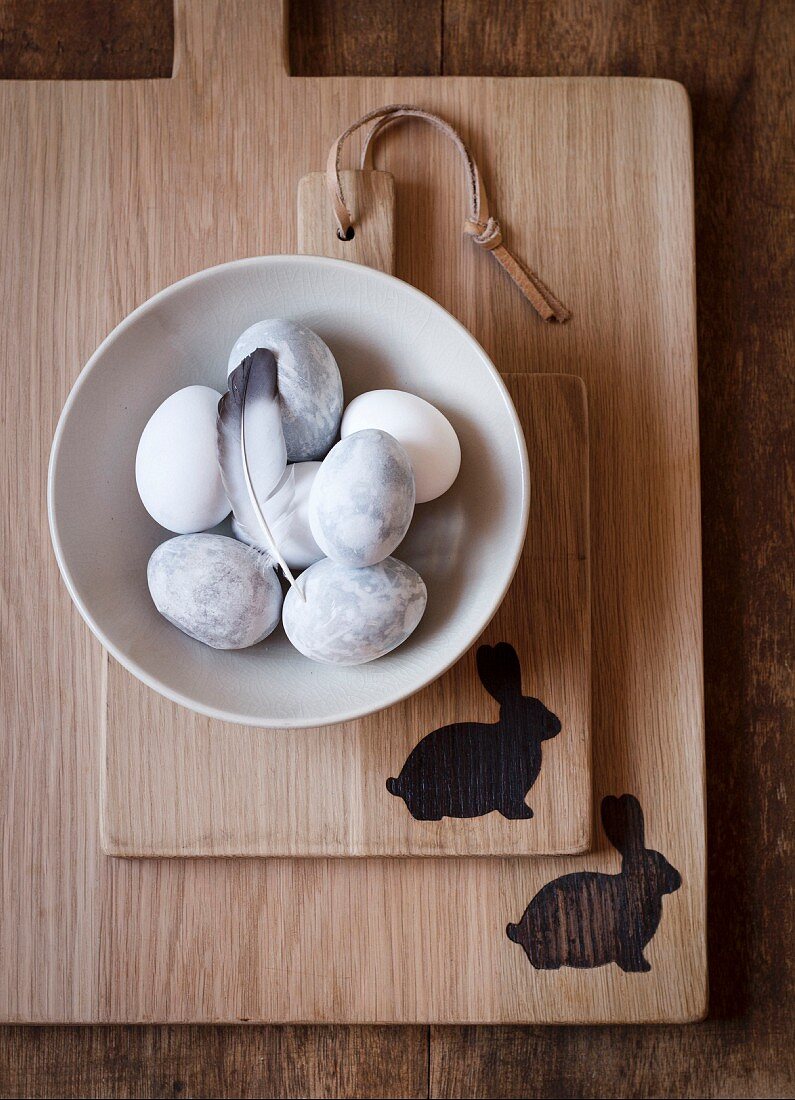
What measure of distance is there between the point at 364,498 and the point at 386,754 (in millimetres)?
226

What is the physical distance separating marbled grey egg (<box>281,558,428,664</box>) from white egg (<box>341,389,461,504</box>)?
0.19 feet

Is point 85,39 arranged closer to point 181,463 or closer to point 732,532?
point 181,463

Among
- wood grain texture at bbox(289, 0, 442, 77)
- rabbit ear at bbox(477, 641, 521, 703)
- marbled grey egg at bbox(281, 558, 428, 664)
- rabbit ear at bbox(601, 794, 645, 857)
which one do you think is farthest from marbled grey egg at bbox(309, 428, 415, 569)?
wood grain texture at bbox(289, 0, 442, 77)

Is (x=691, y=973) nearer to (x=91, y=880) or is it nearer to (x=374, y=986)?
(x=374, y=986)

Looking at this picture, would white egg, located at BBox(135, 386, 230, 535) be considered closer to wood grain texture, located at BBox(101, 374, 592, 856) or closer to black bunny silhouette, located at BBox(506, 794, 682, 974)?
wood grain texture, located at BBox(101, 374, 592, 856)

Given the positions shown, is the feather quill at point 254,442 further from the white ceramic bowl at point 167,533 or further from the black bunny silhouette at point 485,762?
the black bunny silhouette at point 485,762

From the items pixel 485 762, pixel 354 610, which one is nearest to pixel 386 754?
pixel 485 762

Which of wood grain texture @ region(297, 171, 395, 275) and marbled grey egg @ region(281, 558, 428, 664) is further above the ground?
wood grain texture @ region(297, 171, 395, 275)

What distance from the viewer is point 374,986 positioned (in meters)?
0.62

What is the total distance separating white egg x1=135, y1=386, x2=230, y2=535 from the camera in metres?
0.49

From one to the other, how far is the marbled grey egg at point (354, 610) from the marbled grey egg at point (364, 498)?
0.5 inches

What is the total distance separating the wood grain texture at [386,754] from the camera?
59 cm

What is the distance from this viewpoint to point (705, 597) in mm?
695

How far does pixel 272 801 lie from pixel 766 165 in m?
0.65
